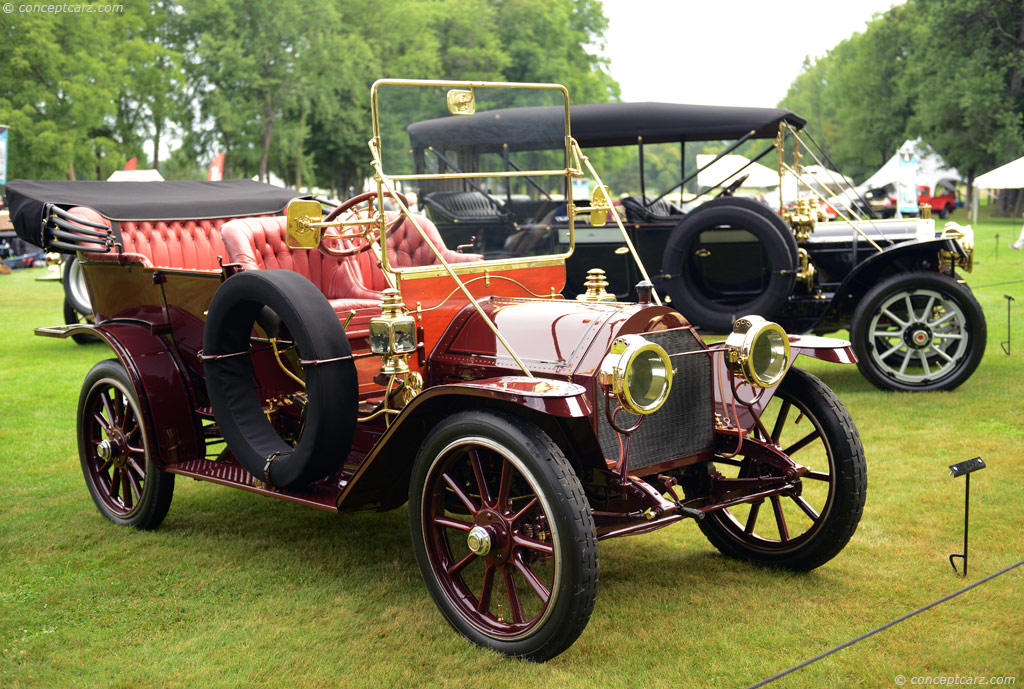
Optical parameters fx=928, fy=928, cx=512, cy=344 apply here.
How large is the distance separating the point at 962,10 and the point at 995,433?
94.4 feet

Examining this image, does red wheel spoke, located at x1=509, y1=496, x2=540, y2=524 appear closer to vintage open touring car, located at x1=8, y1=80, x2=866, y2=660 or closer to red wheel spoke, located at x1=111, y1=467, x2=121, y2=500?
vintage open touring car, located at x1=8, y1=80, x2=866, y2=660

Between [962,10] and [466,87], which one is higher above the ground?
[962,10]

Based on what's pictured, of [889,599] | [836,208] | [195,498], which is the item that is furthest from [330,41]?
[889,599]

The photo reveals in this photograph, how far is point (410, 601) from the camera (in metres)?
3.75

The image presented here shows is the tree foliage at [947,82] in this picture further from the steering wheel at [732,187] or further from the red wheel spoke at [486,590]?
the red wheel spoke at [486,590]

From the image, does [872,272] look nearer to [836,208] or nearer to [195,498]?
[836,208]

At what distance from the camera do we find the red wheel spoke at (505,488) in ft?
10.5

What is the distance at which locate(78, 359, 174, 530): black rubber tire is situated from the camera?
14.9 feet

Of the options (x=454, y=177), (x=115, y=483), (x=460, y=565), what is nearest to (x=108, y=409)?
(x=115, y=483)

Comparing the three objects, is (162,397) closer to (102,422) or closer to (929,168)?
(102,422)

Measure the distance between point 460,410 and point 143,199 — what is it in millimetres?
3155

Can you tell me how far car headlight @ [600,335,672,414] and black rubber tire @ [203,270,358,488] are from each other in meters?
1.11

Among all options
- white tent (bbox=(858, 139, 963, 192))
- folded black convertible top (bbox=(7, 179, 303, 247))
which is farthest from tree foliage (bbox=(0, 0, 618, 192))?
folded black convertible top (bbox=(7, 179, 303, 247))

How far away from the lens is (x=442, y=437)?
331cm
